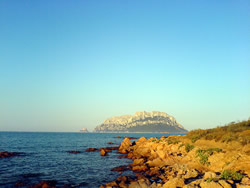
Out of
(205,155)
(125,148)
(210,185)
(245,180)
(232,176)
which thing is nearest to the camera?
(210,185)

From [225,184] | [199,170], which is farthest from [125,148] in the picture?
[225,184]

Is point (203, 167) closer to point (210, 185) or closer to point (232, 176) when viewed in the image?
point (232, 176)

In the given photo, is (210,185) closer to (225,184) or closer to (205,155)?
(225,184)

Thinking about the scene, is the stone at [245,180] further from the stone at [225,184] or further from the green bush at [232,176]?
the stone at [225,184]

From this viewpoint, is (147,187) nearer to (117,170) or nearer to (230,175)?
(230,175)

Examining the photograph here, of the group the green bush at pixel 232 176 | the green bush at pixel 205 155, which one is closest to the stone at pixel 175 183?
the green bush at pixel 232 176

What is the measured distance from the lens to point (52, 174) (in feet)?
75.2

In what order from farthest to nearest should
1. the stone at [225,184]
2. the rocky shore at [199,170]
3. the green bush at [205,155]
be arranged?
the green bush at [205,155], the rocky shore at [199,170], the stone at [225,184]

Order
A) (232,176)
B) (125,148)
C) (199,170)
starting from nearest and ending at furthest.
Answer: (232,176)
(199,170)
(125,148)

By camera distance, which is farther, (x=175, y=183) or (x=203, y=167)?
(x=203, y=167)

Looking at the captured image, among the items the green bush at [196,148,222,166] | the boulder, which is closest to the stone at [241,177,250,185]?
the green bush at [196,148,222,166]

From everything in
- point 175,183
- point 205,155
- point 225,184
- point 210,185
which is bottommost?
point 175,183

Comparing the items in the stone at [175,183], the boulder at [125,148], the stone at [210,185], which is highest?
the stone at [210,185]

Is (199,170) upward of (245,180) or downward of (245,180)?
downward
